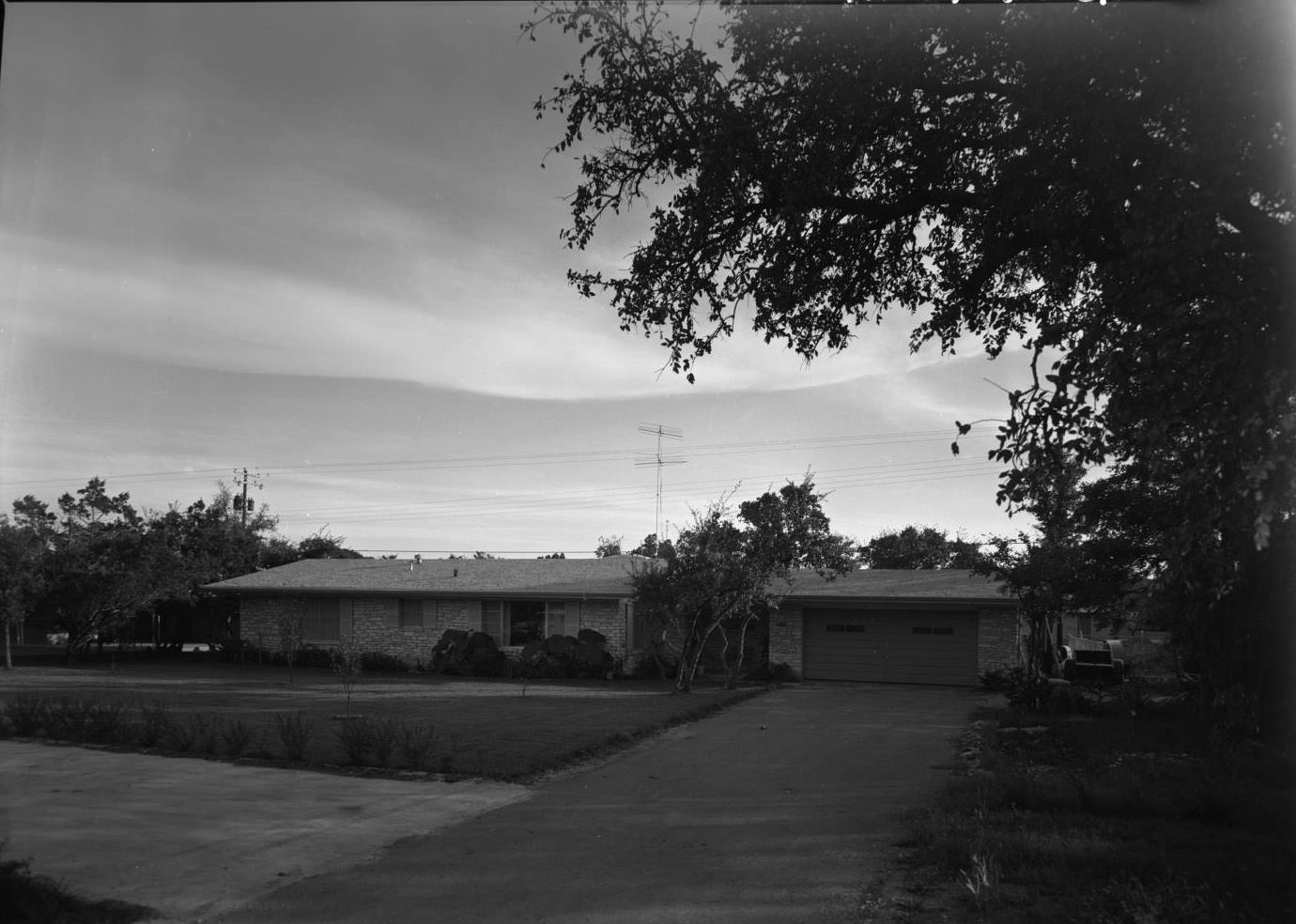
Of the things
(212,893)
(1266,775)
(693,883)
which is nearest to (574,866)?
(693,883)

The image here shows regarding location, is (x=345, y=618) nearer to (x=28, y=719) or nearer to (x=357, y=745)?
(x=28, y=719)

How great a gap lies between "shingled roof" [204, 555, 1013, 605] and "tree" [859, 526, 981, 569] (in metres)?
27.4

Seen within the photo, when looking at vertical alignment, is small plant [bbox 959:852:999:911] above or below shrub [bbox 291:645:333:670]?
above

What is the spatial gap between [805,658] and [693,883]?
20.3m

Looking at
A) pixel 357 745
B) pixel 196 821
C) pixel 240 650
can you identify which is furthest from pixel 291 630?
pixel 196 821

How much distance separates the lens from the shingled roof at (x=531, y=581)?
26.2 m

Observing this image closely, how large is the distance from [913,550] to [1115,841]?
51.7m

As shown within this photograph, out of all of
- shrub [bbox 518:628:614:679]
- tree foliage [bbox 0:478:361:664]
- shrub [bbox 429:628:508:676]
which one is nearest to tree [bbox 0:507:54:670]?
tree foliage [bbox 0:478:361:664]

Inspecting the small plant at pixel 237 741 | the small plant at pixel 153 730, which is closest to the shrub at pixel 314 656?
the small plant at pixel 153 730

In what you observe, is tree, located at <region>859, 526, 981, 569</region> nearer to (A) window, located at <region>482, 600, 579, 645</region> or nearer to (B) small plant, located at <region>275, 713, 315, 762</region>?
(A) window, located at <region>482, 600, 579, 645</region>

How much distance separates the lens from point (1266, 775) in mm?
11062

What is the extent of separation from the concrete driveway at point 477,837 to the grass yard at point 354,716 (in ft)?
2.16

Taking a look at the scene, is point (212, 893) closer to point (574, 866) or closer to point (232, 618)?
point (574, 866)

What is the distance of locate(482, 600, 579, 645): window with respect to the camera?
2912 cm
